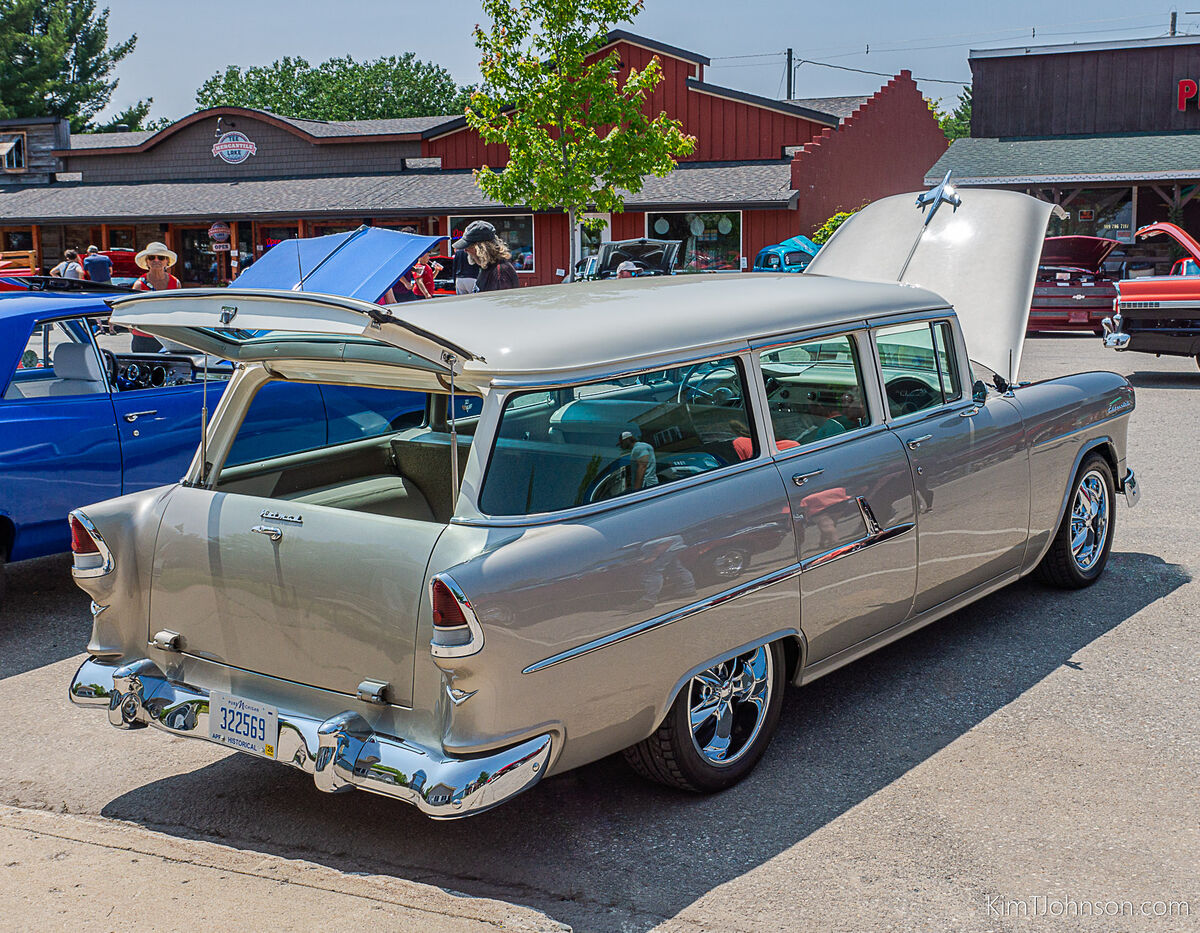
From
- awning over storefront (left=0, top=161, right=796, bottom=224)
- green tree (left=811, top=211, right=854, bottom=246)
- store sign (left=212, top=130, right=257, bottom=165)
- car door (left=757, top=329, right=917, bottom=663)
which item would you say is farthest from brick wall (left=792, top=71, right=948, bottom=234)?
car door (left=757, top=329, right=917, bottom=663)

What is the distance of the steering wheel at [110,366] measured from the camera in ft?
21.9

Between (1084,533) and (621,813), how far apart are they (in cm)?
343

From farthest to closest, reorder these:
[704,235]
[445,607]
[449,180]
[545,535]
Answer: [449,180], [704,235], [545,535], [445,607]

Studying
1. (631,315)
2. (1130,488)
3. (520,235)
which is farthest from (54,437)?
(520,235)

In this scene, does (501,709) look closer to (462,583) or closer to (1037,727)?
(462,583)

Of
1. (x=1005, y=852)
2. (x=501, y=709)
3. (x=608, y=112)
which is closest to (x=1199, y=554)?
(x=1005, y=852)

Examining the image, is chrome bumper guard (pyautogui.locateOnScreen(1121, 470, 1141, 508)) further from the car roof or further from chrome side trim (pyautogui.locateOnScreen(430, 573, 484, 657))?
chrome side trim (pyautogui.locateOnScreen(430, 573, 484, 657))

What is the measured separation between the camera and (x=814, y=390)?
4.63m

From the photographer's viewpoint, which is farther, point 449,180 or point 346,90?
point 346,90

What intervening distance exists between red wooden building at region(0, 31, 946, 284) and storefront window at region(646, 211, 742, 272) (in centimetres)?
3

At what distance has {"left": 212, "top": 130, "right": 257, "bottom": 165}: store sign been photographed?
122 ft

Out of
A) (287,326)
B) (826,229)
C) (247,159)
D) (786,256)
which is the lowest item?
(287,326)

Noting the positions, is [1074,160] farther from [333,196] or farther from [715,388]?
[715,388]

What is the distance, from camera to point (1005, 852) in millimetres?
3689
